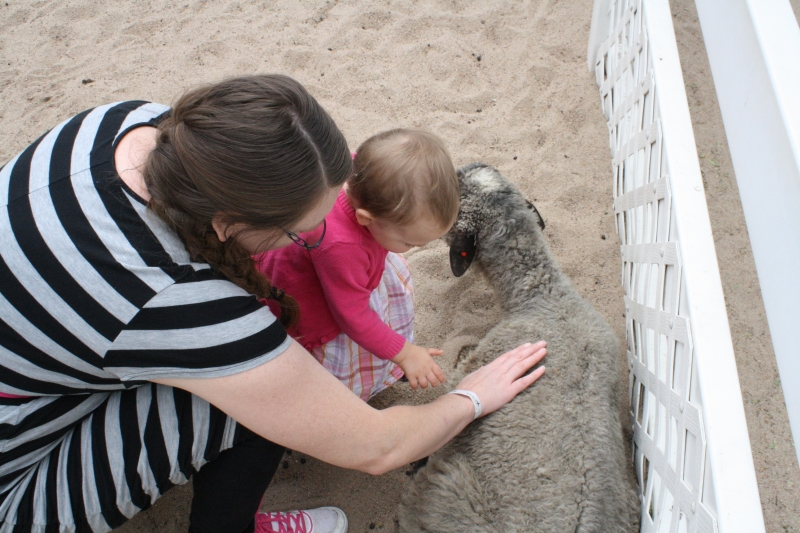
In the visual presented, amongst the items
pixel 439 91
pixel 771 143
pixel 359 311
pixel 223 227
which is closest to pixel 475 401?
pixel 359 311

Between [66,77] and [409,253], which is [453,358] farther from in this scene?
[66,77]

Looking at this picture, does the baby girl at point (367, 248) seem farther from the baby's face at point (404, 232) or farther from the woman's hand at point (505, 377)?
the woman's hand at point (505, 377)

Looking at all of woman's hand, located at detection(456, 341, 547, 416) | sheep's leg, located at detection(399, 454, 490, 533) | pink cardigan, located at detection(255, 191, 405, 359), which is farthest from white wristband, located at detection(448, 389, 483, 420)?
pink cardigan, located at detection(255, 191, 405, 359)

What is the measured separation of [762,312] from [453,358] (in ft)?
4.54

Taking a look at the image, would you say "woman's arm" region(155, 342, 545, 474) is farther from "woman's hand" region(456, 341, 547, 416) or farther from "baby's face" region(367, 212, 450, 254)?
"baby's face" region(367, 212, 450, 254)

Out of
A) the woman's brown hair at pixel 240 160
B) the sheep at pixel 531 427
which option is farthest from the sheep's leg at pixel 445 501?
the woman's brown hair at pixel 240 160

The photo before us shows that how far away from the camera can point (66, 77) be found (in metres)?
3.32

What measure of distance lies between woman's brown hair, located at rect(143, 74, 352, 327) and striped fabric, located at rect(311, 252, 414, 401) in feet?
2.66

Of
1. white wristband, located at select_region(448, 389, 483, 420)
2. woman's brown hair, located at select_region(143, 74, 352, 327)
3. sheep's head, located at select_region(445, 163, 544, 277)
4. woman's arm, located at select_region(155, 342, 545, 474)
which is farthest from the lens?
sheep's head, located at select_region(445, 163, 544, 277)

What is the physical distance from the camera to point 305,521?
6.43ft

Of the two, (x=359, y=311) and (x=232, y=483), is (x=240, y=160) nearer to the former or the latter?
(x=359, y=311)

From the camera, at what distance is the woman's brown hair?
1.12 m

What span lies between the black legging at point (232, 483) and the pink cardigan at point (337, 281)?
39cm

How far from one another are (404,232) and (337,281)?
10.0 inches
